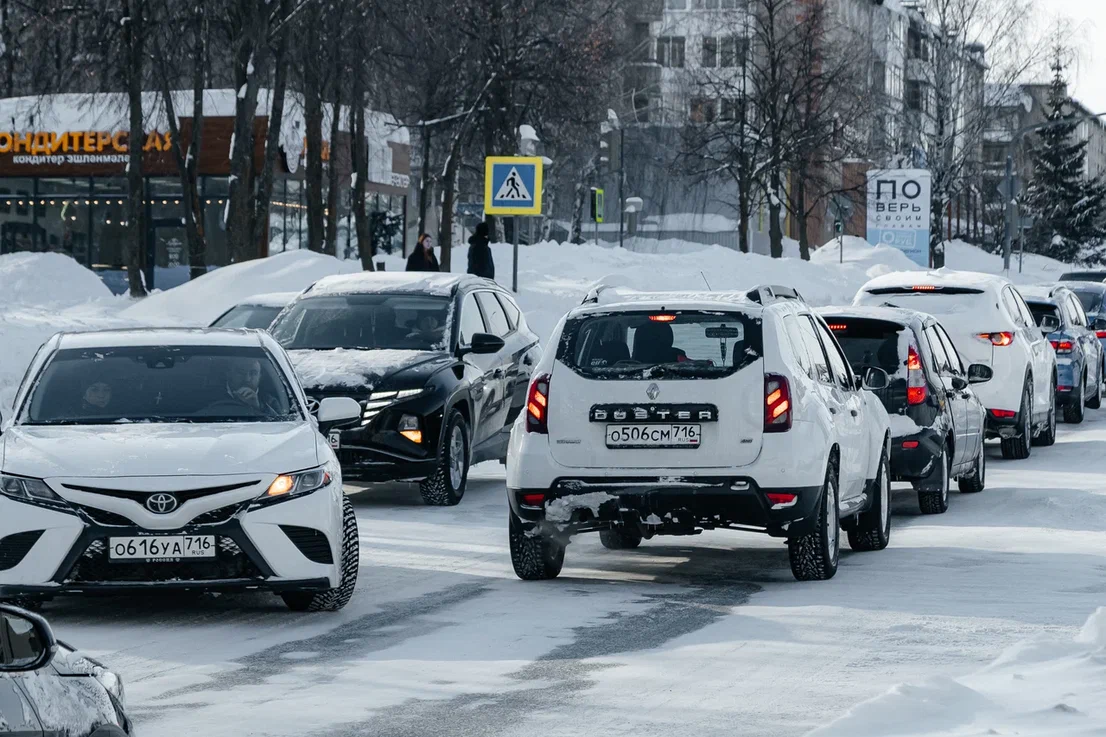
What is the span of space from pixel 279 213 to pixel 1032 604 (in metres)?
40.8

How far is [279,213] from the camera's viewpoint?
49.2 m

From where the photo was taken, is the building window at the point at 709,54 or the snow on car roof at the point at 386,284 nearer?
the snow on car roof at the point at 386,284

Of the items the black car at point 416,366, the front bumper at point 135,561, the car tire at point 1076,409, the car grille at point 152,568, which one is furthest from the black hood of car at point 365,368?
the car tire at point 1076,409

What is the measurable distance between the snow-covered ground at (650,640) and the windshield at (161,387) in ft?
3.04

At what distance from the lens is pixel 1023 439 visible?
19.1 meters

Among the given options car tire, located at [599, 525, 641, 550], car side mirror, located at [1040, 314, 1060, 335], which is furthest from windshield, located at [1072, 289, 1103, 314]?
car tire, located at [599, 525, 641, 550]

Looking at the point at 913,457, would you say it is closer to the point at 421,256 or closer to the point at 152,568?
the point at 152,568

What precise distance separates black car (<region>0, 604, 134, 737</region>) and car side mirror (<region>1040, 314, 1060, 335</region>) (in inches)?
782

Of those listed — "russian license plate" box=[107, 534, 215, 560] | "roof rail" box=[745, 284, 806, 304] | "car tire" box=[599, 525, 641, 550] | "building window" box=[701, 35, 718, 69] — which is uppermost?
"building window" box=[701, 35, 718, 69]

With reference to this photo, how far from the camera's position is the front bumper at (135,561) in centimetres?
870

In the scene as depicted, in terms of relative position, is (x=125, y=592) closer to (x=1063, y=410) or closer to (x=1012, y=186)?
(x=1063, y=410)

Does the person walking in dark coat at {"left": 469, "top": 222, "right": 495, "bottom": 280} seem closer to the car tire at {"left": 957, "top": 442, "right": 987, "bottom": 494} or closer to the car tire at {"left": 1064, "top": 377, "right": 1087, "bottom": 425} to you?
the car tire at {"left": 1064, "top": 377, "right": 1087, "bottom": 425}

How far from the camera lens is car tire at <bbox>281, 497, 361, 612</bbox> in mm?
9359

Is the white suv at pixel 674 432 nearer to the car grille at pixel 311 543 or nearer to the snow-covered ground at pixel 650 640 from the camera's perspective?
the snow-covered ground at pixel 650 640
